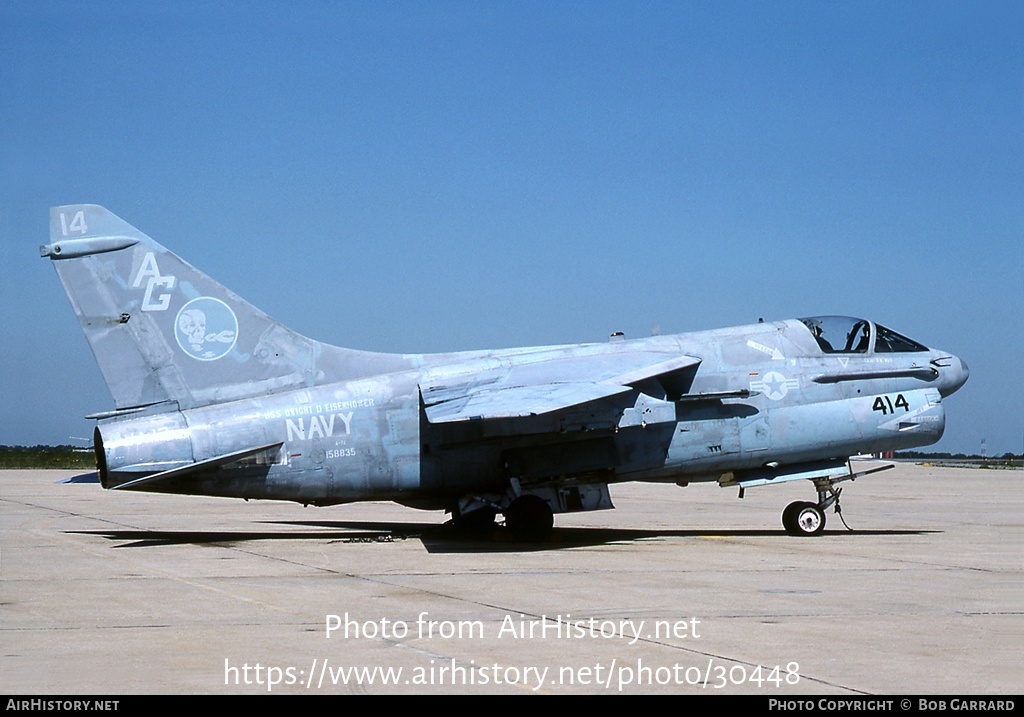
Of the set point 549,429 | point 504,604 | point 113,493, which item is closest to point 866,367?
point 549,429

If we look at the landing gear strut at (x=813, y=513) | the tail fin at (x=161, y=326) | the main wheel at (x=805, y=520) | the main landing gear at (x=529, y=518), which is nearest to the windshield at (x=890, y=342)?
the landing gear strut at (x=813, y=513)

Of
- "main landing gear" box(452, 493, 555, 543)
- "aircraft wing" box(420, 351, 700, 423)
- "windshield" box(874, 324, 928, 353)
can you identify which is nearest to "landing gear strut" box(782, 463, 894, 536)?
"windshield" box(874, 324, 928, 353)

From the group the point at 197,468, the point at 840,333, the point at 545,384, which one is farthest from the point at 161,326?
the point at 840,333

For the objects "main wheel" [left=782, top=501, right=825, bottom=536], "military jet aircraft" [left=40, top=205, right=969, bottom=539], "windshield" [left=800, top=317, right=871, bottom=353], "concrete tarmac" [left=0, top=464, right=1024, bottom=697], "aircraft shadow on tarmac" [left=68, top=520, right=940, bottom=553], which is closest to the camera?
"concrete tarmac" [left=0, top=464, right=1024, bottom=697]

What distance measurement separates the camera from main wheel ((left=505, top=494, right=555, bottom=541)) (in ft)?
62.7

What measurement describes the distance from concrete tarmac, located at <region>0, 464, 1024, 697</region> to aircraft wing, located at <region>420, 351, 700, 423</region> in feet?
7.08

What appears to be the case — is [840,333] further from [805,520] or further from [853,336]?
[805,520]

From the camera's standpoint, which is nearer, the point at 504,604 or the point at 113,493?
the point at 504,604

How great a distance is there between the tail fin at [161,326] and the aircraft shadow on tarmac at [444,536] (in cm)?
271

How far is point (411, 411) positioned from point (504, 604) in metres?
7.46

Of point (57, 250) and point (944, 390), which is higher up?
point (57, 250)

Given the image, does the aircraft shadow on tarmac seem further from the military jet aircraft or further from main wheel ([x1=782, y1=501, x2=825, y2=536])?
the military jet aircraft

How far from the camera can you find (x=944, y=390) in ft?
68.9
